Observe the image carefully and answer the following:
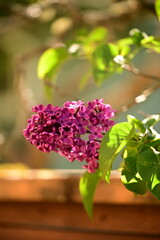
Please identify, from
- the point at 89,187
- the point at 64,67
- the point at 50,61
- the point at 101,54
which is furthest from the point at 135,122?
the point at 64,67

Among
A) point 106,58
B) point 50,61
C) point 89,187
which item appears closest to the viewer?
point 89,187

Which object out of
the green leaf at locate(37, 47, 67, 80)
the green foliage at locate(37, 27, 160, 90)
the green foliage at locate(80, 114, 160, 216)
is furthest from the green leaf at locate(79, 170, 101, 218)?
the green leaf at locate(37, 47, 67, 80)

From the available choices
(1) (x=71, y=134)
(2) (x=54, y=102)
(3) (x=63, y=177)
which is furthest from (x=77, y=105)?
(2) (x=54, y=102)

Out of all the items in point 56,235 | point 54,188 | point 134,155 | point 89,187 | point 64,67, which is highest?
point 134,155

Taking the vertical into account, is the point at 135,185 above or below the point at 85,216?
above

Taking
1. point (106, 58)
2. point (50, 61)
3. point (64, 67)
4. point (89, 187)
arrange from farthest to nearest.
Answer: point (64, 67)
point (50, 61)
point (106, 58)
point (89, 187)

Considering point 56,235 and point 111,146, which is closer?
point 111,146

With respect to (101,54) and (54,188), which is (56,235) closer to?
(54,188)
